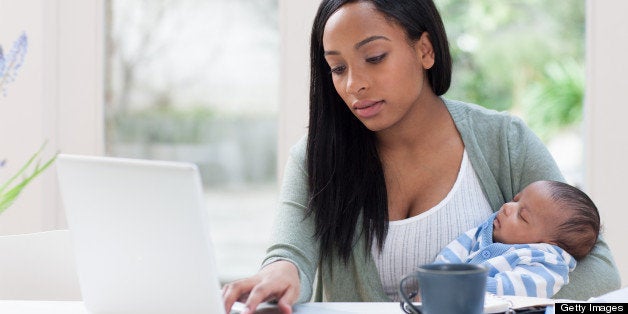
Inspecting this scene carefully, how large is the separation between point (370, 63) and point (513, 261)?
19.8 inches

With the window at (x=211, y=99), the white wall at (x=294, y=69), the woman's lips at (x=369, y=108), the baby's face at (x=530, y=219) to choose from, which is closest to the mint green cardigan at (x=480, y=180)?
the baby's face at (x=530, y=219)

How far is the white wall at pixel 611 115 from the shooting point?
263 centimetres

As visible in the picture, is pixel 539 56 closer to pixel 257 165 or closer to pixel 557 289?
pixel 257 165

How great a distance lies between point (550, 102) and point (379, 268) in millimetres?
1614

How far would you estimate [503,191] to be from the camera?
1.83 m

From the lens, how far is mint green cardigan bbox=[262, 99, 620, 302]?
1683 mm

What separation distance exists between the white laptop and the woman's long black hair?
0.64m

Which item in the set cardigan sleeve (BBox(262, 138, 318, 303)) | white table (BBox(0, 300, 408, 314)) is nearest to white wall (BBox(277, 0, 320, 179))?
cardigan sleeve (BBox(262, 138, 318, 303))

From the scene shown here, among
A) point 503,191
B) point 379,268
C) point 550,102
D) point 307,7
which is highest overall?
point 307,7

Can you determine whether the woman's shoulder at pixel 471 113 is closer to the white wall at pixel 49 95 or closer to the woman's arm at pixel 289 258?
the woman's arm at pixel 289 258

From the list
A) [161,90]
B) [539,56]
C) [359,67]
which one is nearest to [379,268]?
[359,67]

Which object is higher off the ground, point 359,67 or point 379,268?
point 359,67

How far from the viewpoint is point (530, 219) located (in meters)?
1.64

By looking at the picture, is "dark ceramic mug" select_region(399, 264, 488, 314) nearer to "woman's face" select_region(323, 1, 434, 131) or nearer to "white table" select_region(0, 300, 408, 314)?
"white table" select_region(0, 300, 408, 314)
